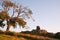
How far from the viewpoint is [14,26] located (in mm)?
Answer: 49562

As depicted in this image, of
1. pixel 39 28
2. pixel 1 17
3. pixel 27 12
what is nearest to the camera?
pixel 1 17

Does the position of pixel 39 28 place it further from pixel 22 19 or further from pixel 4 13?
pixel 4 13

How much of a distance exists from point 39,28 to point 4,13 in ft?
42.2

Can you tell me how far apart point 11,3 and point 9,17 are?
4722 mm

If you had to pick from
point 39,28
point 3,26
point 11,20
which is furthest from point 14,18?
point 39,28

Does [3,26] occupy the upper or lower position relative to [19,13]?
lower

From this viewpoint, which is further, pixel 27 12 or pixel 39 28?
pixel 39 28

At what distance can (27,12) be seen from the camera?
5159cm

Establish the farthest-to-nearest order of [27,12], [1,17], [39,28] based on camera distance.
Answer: [39,28]
[27,12]
[1,17]

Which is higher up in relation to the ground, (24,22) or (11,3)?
(11,3)

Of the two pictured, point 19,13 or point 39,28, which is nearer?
point 19,13

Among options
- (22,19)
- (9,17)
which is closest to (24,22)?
(22,19)

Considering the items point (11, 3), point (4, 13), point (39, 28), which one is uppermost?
point (11, 3)

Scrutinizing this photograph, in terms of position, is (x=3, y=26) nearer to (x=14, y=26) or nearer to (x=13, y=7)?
(x=14, y=26)
